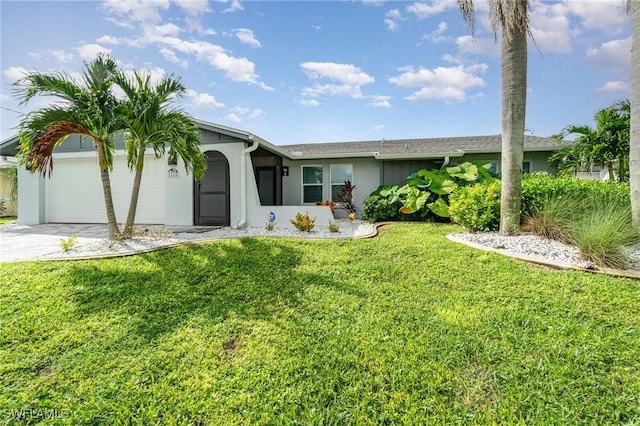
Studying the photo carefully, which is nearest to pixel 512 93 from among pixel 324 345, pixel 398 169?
pixel 324 345

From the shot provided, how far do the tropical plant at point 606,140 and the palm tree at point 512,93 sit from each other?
530cm

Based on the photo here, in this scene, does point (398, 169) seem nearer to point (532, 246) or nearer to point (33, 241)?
point (532, 246)

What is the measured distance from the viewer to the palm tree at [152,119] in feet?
20.8

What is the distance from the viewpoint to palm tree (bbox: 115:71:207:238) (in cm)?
634

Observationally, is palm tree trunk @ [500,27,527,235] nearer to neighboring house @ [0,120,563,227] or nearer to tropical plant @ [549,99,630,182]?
neighboring house @ [0,120,563,227]

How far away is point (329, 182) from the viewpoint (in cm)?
1249

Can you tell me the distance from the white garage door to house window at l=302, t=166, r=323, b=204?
548cm

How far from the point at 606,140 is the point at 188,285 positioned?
1193cm

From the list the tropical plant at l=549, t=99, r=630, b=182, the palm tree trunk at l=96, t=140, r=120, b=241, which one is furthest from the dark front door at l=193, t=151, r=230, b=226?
the tropical plant at l=549, t=99, r=630, b=182

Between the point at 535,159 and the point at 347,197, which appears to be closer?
the point at 535,159

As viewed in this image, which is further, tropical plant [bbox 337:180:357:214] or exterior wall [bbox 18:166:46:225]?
tropical plant [bbox 337:180:357:214]

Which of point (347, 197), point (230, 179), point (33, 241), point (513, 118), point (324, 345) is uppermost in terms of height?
point (513, 118)

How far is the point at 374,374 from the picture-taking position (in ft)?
8.44

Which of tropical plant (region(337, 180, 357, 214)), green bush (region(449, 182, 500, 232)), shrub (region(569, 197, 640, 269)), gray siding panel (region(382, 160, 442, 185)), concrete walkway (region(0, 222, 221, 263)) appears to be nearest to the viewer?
shrub (region(569, 197, 640, 269))
